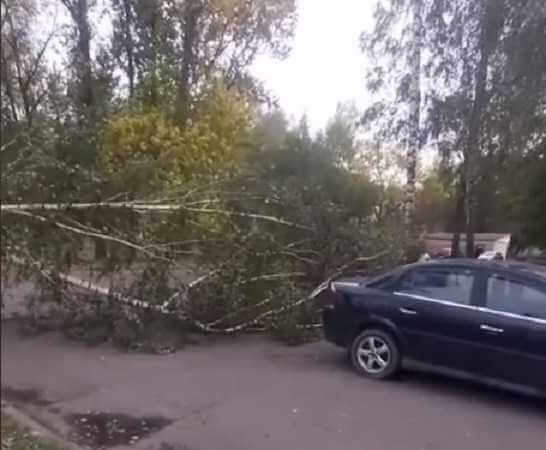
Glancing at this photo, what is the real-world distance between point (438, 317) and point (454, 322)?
128 mm

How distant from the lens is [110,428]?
11.8ft

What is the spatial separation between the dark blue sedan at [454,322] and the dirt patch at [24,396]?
2.56 meters

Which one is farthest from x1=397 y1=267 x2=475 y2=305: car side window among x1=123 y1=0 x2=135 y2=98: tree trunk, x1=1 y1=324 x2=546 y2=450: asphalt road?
x1=123 y1=0 x2=135 y2=98: tree trunk

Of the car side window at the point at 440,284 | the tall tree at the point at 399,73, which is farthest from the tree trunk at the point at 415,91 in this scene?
the car side window at the point at 440,284

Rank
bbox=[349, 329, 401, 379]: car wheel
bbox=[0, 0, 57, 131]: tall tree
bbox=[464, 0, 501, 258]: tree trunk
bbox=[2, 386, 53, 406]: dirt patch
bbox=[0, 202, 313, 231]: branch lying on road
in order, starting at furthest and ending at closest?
1. bbox=[349, 329, 401, 379]: car wheel
2. bbox=[0, 202, 313, 231]: branch lying on road
3. bbox=[2, 386, 53, 406]: dirt patch
4. bbox=[0, 0, 57, 131]: tall tree
5. bbox=[464, 0, 501, 258]: tree trunk

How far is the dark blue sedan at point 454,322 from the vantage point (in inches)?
134

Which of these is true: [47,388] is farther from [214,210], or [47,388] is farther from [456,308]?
[456,308]

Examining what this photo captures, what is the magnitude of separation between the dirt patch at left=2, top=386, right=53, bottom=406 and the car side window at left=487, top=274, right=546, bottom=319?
3.32 meters

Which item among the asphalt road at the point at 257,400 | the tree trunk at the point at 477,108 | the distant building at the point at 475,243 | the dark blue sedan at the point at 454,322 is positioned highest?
the tree trunk at the point at 477,108

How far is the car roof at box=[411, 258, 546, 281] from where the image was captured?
9.05 feet

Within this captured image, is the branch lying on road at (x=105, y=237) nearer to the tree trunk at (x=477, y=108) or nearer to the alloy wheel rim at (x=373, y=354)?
the alloy wheel rim at (x=373, y=354)

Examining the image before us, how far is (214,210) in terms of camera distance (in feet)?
14.8

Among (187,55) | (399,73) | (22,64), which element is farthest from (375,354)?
(22,64)

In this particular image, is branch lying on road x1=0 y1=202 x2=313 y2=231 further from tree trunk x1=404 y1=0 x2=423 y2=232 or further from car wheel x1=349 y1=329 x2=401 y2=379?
tree trunk x1=404 y1=0 x2=423 y2=232
